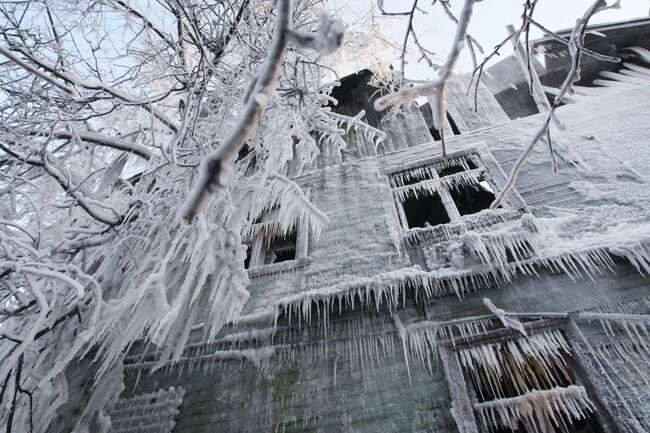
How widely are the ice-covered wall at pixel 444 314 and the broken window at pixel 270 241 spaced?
0.73 m

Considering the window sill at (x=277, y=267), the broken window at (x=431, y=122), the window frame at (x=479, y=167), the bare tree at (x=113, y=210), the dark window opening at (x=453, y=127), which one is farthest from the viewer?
the broken window at (x=431, y=122)

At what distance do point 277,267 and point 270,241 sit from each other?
1008mm

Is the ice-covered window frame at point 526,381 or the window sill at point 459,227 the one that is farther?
the window sill at point 459,227

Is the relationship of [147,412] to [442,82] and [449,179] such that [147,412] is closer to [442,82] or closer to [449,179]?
[442,82]

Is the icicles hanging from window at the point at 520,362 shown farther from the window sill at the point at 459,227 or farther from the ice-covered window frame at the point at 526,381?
the window sill at the point at 459,227

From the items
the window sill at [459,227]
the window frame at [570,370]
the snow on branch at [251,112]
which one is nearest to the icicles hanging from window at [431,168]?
the window sill at [459,227]

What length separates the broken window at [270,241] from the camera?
6.67 m

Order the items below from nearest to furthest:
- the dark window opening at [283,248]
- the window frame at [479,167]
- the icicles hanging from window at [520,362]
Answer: the icicles hanging from window at [520,362] < the window frame at [479,167] < the dark window opening at [283,248]

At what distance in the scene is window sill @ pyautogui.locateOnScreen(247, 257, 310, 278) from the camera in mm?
5902

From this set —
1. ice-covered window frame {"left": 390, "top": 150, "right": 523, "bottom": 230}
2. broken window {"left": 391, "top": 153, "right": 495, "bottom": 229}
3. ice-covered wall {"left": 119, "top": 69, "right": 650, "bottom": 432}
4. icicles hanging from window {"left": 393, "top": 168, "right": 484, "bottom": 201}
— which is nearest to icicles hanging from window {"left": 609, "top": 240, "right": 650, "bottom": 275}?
ice-covered wall {"left": 119, "top": 69, "right": 650, "bottom": 432}

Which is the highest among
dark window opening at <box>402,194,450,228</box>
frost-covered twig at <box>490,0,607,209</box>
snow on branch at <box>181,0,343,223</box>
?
dark window opening at <box>402,194,450,228</box>

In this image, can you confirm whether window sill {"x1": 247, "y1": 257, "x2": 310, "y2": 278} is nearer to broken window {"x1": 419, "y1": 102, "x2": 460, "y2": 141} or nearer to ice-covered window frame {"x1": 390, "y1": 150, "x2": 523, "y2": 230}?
ice-covered window frame {"x1": 390, "y1": 150, "x2": 523, "y2": 230}

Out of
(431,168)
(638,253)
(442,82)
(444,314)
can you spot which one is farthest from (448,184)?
(442,82)

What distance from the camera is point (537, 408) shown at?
12.2 ft
